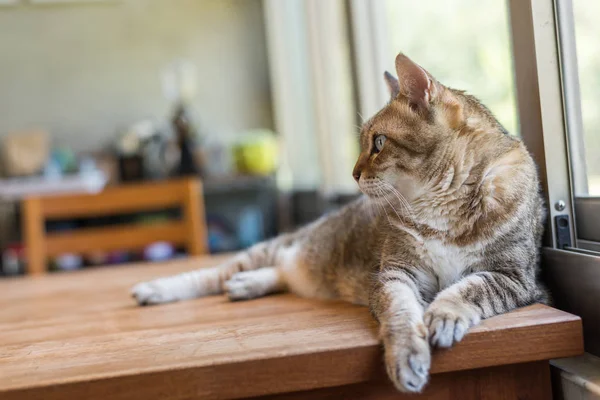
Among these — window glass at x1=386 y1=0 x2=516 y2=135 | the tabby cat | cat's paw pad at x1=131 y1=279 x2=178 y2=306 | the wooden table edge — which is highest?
window glass at x1=386 y1=0 x2=516 y2=135

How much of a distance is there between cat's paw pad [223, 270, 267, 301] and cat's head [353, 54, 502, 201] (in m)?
0.43

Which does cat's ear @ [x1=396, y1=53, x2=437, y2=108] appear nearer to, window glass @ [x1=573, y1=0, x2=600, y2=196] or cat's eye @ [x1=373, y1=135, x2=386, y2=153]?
cat's eye @ [x1=373, y1=135, x2=386, y2=153]

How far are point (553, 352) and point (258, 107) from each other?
13.0ft

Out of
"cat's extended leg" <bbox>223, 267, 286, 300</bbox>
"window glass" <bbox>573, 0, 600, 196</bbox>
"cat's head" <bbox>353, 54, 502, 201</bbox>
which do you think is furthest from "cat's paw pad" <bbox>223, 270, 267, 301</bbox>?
"window glass" <bbox>573, 0, 600, 196</bbox>

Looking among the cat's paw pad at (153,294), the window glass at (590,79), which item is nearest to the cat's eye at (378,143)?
the window glass at (590,79)

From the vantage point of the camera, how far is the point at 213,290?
1619 mm

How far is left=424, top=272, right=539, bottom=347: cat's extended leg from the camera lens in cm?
89

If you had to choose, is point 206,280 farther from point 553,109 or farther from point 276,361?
point 553,109

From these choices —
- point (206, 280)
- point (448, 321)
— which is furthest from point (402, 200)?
point (206, 280)

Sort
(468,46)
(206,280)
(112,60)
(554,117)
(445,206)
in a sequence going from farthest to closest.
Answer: (112,60)
(468,46)
(206,280)
(554,117)
(445,206)

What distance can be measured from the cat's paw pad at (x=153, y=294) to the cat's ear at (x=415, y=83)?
0.75 m

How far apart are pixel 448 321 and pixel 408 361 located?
9cm

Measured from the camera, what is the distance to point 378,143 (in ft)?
3.87

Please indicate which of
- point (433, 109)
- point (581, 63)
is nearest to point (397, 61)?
point (433, 109)
